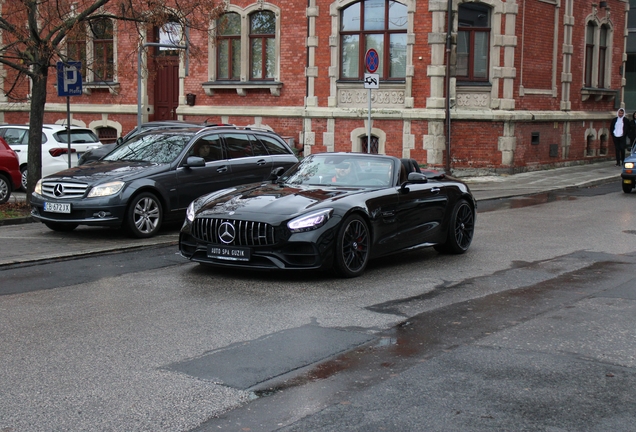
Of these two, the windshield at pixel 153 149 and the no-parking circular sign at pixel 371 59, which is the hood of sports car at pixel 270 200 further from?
the no-parking circular sign at pixel 371 59

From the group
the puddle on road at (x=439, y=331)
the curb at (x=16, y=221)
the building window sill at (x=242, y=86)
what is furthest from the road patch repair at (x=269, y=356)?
the building window sill at (x=242, y=86)

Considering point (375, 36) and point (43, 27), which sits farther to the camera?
point (375, 36)

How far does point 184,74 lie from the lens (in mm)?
29234

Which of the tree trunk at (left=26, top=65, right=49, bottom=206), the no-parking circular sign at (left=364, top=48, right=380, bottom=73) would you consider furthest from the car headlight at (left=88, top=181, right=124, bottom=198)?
the no-parking circular sign at (left=364, top=48, right=380, bottom=73)

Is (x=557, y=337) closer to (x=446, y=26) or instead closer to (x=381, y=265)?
(x=381, y=265)

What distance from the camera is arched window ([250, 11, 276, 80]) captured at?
27953 mm

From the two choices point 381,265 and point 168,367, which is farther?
point 381,265

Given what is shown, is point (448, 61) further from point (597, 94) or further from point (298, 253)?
point (298, 253)

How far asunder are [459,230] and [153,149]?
5149 millimetres

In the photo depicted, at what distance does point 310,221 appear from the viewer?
9.40m

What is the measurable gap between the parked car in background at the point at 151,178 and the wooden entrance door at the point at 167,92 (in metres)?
15.5

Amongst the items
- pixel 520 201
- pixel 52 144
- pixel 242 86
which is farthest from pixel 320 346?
pixel 242 86

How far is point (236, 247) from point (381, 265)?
2170 mm

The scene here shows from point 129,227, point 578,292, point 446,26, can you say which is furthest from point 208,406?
point 446,26
